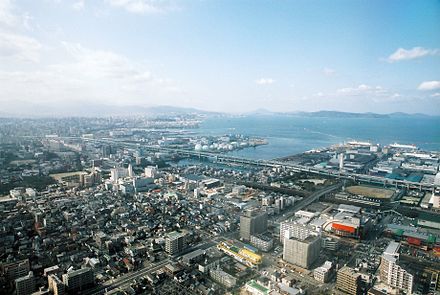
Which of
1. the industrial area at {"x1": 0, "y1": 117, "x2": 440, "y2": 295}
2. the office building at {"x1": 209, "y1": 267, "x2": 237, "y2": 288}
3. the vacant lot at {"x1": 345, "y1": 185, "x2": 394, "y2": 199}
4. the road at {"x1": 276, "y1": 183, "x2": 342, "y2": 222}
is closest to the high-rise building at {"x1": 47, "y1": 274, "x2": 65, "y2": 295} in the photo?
the industrial area at {"x1": 0, "y1": 117, "x2": 440, "y2": 295}

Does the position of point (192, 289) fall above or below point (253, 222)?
below

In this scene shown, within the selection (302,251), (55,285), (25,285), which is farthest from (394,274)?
(25,285)

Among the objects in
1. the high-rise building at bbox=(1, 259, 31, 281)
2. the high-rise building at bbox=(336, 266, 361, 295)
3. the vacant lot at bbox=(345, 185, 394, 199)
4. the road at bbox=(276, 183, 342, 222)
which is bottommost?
the vacant lot at bbox=(345, 185, 394, 199)

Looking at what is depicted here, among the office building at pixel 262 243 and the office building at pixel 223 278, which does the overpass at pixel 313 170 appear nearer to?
the office building at pixel 262 243

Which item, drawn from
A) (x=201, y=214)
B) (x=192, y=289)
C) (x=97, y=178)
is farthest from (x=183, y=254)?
(x=97, y=178)

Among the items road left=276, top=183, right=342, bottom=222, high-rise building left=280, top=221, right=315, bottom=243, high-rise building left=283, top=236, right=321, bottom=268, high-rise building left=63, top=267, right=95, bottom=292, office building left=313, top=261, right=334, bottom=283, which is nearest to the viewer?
high-rise building left=63, top=267, right=95, bottom=292

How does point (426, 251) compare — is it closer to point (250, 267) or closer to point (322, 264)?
point (322, 264)

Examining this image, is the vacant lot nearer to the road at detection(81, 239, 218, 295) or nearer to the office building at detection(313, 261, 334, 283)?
the office building at detection(313, 261, 334, 283)
